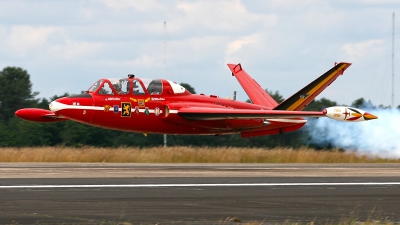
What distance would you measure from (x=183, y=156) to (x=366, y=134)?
9.83 meters

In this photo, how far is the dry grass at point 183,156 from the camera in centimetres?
3291

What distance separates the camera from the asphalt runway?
42.7 ft

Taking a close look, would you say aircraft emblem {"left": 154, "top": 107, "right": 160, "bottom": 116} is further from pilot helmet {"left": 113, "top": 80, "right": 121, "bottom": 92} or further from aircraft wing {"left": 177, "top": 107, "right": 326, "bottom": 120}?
pilot helmet {"left": 113, "top": 80, "right": 121, "bottom": 92}

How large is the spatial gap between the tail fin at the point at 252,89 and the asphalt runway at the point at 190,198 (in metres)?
12.6

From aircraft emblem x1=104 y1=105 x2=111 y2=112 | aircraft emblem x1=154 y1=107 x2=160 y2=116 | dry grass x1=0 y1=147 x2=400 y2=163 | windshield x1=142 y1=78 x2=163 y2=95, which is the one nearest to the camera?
aircraft emblem x1=104 y1=105 x2=111 y2=112

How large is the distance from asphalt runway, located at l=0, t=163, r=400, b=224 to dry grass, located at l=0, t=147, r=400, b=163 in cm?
1071

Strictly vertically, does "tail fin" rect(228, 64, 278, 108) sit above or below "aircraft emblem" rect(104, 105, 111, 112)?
above

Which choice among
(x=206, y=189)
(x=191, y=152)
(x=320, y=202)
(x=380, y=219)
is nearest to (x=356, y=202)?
(x=320, y=202)

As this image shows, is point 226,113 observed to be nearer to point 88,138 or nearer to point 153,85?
point 153,85

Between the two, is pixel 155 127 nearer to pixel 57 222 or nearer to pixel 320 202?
pixel 320 202

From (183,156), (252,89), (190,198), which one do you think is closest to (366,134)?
(252,89)

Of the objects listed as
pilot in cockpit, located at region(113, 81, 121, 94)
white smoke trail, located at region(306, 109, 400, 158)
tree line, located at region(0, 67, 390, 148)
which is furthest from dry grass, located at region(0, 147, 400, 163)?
tree line, located at region(0, 67, 390, 148)

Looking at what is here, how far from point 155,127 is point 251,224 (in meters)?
16.3

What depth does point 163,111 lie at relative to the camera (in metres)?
28.0
